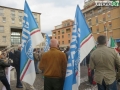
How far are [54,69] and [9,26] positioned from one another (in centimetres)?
5149

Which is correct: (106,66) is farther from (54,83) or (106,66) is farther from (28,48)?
(28,48)

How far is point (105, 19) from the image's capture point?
160ft

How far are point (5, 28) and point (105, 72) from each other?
5120 cm

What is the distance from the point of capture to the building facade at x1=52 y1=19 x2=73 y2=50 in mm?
73512

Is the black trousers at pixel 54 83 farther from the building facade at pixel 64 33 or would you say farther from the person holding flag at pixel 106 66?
the building facade at pixel 64 33

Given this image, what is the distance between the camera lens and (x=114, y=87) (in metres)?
3.47

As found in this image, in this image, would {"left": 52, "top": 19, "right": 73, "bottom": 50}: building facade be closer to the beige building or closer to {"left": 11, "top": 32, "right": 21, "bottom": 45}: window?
{"left": 11, "top": 32, "right": 21, "bottom": 45}: window

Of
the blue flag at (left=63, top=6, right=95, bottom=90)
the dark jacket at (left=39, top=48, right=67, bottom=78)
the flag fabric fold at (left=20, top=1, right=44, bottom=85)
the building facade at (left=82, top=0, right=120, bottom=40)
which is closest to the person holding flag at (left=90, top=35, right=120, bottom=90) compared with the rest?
the blue flag at (left=63, top=6, right=95, bottom=90)

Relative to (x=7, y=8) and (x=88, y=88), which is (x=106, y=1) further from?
(x=88, y=88)

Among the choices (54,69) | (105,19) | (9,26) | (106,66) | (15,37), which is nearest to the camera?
(106,66)

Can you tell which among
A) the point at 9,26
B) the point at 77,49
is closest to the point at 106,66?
the point at 77,49

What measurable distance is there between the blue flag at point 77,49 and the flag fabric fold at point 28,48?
1.78 meters

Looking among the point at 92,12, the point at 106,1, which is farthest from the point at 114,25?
the point at 92,12

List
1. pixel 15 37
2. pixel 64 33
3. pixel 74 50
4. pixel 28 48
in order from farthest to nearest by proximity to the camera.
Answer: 1. pixel 64 33
2. pixel 15 37
3. pixel 28 48
4. pixel 74 50
